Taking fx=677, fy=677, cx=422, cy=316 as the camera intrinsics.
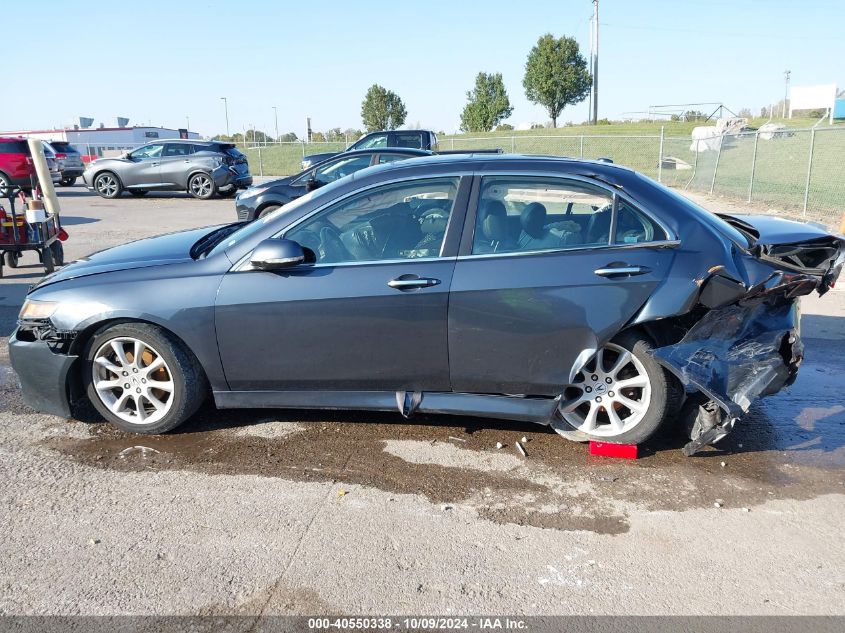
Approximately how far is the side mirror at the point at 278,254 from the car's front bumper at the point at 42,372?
1383mm

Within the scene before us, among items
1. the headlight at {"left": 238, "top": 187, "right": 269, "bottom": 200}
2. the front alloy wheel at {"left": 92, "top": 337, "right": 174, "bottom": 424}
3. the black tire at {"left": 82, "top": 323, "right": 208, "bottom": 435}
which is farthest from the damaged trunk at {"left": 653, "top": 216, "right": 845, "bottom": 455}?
the headlight at {"left": 238, "top": 187, "right": 269, "bottom": 200}

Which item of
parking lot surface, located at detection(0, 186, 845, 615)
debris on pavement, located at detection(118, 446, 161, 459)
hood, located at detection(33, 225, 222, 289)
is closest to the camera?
parking lot surface, located at detection(0, 186, 845, 615)

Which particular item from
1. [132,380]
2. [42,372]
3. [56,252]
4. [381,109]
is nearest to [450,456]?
[132,380]

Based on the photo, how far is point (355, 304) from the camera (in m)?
3.88

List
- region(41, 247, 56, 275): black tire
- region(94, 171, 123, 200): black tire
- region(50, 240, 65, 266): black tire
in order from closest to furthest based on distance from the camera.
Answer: region(41, 247, 56, 275): black tire, region(50, 240, 65, 266): black tire, region(94, 171, 123, 200): black tire

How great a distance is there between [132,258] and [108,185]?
18194mm

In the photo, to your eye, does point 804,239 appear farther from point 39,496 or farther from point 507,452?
point 39,496

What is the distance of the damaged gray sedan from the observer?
150 inches

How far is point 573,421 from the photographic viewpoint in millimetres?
4074

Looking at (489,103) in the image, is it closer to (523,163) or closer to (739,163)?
(739,163)

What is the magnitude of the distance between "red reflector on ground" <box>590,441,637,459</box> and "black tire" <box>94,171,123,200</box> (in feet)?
65.1

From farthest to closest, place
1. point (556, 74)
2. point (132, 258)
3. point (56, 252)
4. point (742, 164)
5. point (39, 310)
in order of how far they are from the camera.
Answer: point (556, 74) → point (742, 164) → point (56, 252) → point (132, 258) → point (39, 310)

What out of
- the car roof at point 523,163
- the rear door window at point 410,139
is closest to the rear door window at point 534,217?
the car roof at point 523,163

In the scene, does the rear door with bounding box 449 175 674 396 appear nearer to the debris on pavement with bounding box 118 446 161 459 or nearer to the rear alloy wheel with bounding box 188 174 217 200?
the debris on pavement with bounding box 118 446 161 459
